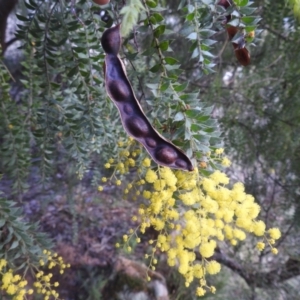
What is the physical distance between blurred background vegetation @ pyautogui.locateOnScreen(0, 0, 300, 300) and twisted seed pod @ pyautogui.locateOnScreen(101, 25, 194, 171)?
0.04 meters

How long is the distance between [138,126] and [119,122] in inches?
23.8

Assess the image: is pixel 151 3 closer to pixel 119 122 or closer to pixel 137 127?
pixel 137 127

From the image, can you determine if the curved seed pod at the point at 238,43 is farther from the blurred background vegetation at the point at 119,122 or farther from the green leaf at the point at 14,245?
the green leaf at the point at 14,245

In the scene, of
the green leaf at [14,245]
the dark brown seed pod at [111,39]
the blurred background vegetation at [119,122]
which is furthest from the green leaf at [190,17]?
the green leaf at [14,245]

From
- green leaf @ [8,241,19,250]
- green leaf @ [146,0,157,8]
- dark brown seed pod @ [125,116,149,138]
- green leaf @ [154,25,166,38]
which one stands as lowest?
green leaf @ [8,241,19,250]

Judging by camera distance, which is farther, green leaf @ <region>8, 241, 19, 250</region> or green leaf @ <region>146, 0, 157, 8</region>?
green leaf @ <region>8, 241, 19, 250</region>

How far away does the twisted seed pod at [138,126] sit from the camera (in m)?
0.50

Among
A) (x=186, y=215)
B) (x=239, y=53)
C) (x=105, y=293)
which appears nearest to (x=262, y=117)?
(x=239, y=53)

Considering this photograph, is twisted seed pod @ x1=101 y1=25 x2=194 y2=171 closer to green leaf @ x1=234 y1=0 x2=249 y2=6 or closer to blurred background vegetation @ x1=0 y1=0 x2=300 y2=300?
blurred background vegetation @ x1=0 y1=0 x2=300 y2=300

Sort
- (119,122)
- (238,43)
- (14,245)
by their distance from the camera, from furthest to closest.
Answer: (119,122) < (14,245) < (238,43)

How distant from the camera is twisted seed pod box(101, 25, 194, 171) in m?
0.50

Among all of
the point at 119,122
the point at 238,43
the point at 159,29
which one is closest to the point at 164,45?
the point at 159,29

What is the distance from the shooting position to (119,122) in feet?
3.67

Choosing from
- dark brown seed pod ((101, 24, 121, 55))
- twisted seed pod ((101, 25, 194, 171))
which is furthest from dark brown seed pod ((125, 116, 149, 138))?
dark brown seed pod ((101, 24, 121, 55))
